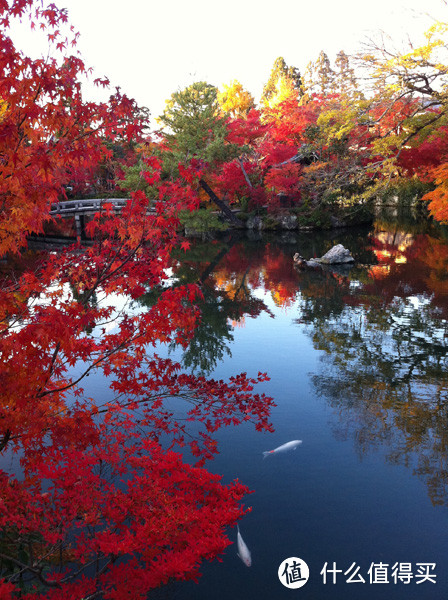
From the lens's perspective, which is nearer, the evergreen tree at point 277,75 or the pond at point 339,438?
the pond at point 339,438

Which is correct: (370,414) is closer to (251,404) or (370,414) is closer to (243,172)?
(251,404)

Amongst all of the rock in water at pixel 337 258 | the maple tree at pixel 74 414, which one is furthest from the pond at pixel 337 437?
the rock in water at pixel 337 258

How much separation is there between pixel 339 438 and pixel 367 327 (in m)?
6.35

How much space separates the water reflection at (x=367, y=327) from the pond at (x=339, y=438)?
0.12 ft

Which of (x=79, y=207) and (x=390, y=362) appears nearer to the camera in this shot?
(x=390, y=362)

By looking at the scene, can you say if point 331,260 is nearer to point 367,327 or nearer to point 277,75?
point 367,327

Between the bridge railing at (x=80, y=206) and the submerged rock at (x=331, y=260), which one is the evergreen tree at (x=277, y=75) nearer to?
the bridge railing at (x=80, y=206)

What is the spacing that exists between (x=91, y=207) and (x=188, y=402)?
2846 cm

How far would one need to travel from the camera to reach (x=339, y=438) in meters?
7.78

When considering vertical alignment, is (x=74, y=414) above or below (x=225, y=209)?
below

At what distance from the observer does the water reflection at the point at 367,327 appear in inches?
312

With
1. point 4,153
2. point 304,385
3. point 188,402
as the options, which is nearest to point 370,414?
point 304,385

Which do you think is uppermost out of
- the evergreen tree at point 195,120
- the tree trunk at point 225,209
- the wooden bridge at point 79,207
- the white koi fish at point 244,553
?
the evergreen tree at point 195,120

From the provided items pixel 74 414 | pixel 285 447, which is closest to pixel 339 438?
pixel 285 447
